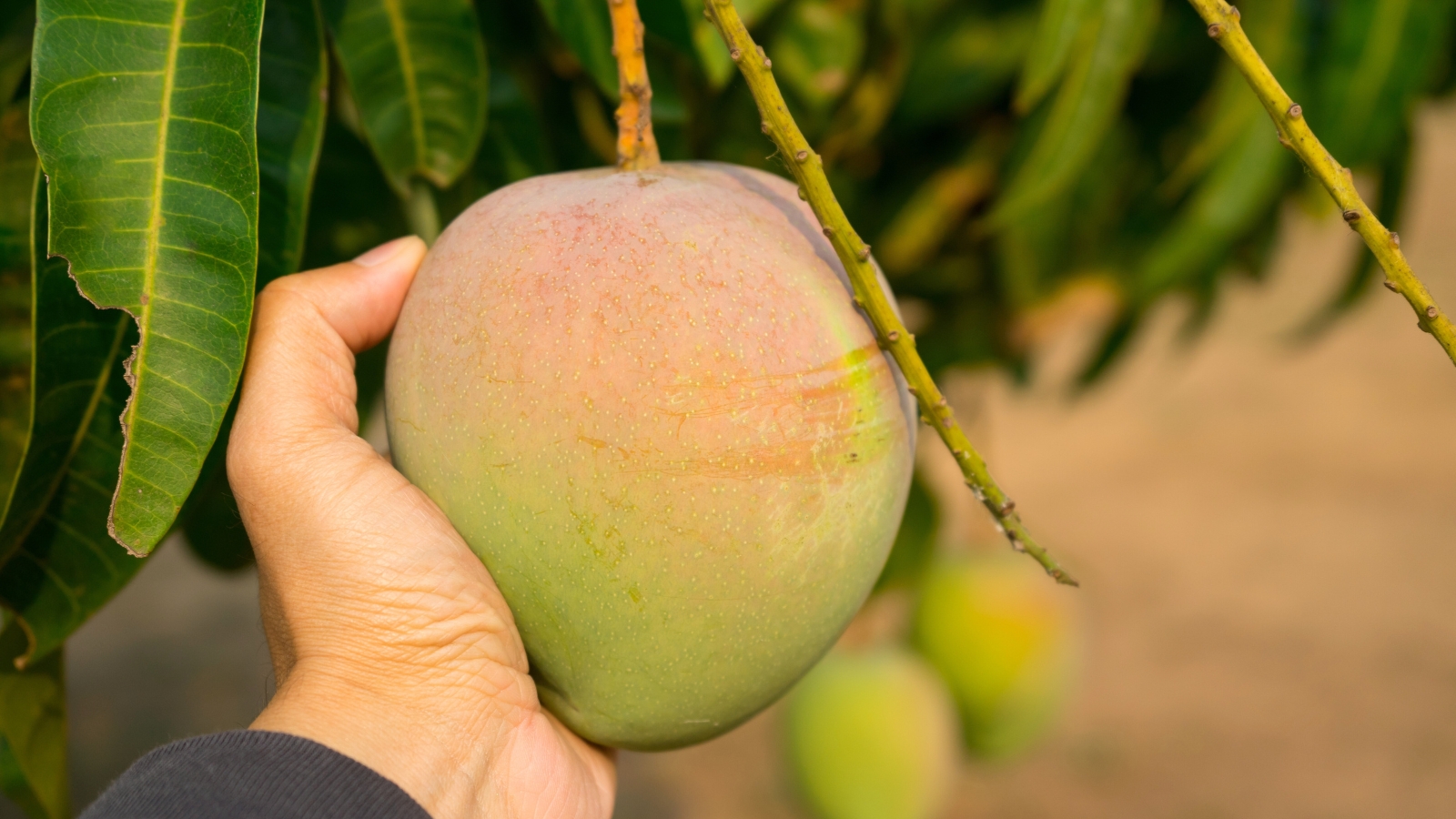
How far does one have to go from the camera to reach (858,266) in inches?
20.4

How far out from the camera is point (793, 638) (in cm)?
56

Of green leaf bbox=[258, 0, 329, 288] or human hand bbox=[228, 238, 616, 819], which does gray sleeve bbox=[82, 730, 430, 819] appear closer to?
human hand bbox=[228, 238, 616, 819]

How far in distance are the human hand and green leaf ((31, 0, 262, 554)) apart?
0.23ft

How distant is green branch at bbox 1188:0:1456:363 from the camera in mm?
460

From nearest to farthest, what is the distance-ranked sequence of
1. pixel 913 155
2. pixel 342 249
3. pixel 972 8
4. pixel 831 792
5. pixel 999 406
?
1. pixel 342 249
2. pixel 972 8
3. pixel 913 155
4. pixel 831 792
5. pixel 999 406

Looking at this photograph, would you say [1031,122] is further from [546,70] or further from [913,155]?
[546,70]

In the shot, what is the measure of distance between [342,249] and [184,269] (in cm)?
41

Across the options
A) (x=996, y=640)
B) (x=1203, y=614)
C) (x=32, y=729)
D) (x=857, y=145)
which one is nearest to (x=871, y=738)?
(x=996, y=640)

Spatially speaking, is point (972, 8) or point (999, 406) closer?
point (972, 8)

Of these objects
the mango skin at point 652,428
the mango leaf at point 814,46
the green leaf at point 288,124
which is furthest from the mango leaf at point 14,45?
the mango leaf at point 814,46

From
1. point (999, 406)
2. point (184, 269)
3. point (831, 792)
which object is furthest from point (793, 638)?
point (999, 406)

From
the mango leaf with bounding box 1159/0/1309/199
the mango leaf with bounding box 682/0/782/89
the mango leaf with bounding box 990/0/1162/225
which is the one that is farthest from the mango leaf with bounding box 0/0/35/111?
the mango leaf with bounding box 1159/0/1309/199

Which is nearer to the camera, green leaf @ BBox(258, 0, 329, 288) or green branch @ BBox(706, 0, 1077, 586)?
green branch @ BBox(706, 0, 1077, 586)

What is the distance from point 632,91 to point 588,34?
145 millimetres
